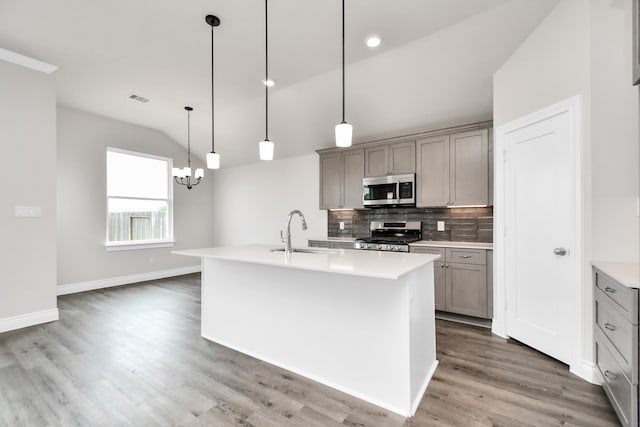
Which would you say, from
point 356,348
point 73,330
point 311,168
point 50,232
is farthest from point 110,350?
point 311,168

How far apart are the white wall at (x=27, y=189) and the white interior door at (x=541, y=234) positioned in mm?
5163

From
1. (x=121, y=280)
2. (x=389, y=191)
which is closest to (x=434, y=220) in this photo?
(x=389, y=191)

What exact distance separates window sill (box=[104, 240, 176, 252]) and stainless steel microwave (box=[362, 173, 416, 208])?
415 cm

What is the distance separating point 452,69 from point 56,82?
196 inches

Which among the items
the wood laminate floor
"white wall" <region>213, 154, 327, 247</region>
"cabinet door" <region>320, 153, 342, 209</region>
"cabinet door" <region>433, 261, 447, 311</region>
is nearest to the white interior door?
the wood laminate floor

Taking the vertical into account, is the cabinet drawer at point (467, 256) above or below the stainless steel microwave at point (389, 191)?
below

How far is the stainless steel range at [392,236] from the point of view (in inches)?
153

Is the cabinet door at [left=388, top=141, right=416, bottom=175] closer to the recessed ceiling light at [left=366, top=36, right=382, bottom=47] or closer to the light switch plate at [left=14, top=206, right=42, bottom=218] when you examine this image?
the recessed ceiling light at [left=366, top=36, right=382, bottom=47]

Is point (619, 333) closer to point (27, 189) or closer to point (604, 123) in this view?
point (604, 123)

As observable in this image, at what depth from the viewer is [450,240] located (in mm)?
4086

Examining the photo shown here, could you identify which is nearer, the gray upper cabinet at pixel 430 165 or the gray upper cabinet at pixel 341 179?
the gray upper cabinet at pixel 430 165

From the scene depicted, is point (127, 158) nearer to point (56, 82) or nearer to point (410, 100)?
point (56, 82)

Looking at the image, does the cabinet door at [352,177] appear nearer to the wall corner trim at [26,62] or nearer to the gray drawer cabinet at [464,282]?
the gray drawer cabinet at [464,282]

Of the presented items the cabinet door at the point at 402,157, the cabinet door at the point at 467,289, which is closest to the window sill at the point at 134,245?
the cabinet door at the point at 402,157
